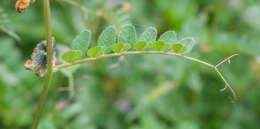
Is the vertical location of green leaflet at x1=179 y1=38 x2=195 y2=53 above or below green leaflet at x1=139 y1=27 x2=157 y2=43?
below

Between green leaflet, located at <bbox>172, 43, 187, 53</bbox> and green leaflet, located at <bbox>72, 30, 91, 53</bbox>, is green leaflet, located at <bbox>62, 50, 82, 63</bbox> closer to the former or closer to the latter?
green leaflet, located at <bbox>72, 30, 91, 53</bbox>

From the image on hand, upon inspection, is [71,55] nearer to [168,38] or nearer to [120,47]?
[120,47]

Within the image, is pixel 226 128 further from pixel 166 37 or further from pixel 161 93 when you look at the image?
pixel 166 37

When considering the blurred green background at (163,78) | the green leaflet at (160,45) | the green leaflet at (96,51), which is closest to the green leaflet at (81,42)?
the green leaflet at (96,51)

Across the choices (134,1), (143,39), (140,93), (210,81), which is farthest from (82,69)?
(143,39)

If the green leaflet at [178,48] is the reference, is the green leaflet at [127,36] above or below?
above

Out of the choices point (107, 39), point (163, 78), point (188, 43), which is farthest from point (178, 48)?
point (163, 78)

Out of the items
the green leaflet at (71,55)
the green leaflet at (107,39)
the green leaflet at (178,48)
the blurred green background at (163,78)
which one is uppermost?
the green leaflet at (107,39)

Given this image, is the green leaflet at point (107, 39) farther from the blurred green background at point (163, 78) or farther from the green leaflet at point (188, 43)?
the blurred green background at point (163, 78)

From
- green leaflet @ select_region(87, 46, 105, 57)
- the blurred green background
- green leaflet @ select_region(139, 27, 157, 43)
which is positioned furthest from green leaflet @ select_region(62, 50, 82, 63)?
the blurred green background
